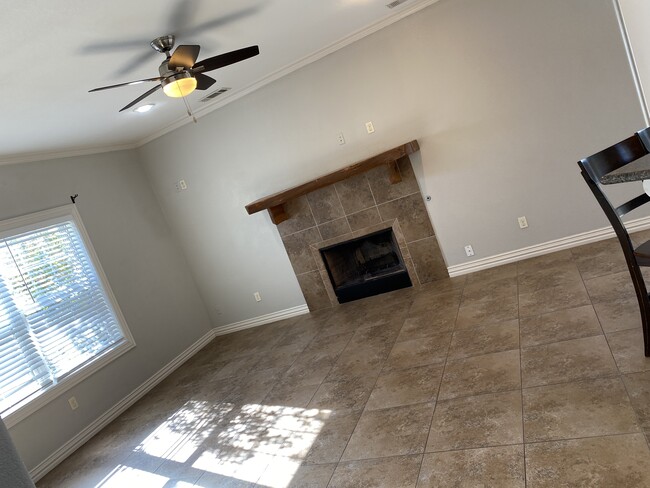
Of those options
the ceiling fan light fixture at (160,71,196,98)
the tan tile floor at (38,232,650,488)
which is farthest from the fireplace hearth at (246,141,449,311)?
the ceiling fan light fixture at (160,71,196,98)

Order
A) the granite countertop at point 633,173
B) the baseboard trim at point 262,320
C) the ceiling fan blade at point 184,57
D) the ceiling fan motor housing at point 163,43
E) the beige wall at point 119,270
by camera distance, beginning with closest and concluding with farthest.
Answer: the granite countertop at point 633,173
the ceiling fan blade at point 184,57
the ceiling fan motor housing at point 163,43
the beige wall at point 119,270
the baseboard trim at point 262,320

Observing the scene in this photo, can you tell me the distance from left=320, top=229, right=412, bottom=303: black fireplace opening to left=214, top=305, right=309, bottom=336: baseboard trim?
20.4 inches

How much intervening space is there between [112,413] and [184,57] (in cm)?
337

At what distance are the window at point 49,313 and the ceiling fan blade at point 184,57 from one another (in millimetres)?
2390

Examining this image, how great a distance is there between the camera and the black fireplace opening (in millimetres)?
5250

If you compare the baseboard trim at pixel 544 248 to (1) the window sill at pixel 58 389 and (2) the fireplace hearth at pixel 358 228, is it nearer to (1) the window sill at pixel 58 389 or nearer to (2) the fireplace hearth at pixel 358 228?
(2) the fireplace hearth at pixel 358 228

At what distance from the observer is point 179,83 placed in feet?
9.50

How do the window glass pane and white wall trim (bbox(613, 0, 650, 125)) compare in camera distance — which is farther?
the window glass pane

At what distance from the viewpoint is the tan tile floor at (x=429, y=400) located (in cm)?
225

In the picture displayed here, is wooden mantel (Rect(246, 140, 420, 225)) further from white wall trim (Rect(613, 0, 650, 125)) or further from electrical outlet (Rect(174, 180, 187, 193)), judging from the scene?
white wall trim (Rect(613, 0, 650, 125))

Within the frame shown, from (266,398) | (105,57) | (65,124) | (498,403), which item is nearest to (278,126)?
(65,124)

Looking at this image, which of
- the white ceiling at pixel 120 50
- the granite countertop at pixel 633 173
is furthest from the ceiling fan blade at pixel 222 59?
the granite countertop at pixel 633 173

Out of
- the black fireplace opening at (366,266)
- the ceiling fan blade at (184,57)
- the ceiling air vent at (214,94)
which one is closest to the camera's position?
the ceiling fan blade at (184,57)

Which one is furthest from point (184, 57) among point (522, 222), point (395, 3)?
point (522, 222)
